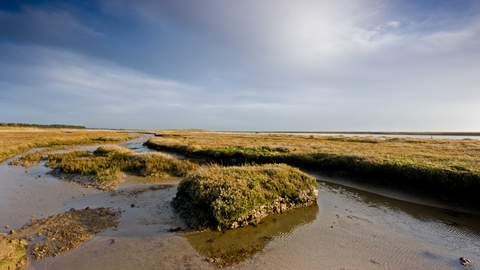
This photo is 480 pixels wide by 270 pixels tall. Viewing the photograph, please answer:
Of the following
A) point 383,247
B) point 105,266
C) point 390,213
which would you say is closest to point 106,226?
point 105,266

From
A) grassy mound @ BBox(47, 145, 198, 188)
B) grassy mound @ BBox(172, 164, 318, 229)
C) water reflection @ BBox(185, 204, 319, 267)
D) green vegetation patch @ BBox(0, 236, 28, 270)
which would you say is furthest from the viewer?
grassy mound @ BBox(47, 145, 198, 188)

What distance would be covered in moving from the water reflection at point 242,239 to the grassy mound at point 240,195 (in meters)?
0.48

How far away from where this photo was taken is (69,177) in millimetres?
18172

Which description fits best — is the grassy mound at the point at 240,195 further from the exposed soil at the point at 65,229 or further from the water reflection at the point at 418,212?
the water reflection at the point at 418,212

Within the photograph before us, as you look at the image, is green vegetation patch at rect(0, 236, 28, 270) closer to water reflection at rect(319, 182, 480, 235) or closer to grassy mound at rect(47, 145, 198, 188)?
grassy mound at rect(47, 145, 198, 188)

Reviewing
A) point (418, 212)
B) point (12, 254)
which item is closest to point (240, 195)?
point (12, 254)

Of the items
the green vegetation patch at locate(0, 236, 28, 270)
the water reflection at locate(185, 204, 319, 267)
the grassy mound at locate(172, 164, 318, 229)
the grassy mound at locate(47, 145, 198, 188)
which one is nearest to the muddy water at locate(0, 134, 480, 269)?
the water reflection at locate(185, 204, 319, 267)

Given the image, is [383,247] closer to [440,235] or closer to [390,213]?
[440,235]

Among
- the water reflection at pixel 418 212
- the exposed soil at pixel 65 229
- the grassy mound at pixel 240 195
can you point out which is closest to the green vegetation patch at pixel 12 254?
the exposed soil at pixel 65 229

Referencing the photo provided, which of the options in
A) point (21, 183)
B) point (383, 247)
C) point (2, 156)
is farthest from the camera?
point (2, 156)

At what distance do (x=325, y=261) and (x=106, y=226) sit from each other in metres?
9.27

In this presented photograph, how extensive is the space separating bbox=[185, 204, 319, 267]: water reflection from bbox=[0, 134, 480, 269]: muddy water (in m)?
0.04

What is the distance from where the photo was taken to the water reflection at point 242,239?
7.43 metres

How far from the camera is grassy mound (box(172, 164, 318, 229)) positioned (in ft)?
31.1
